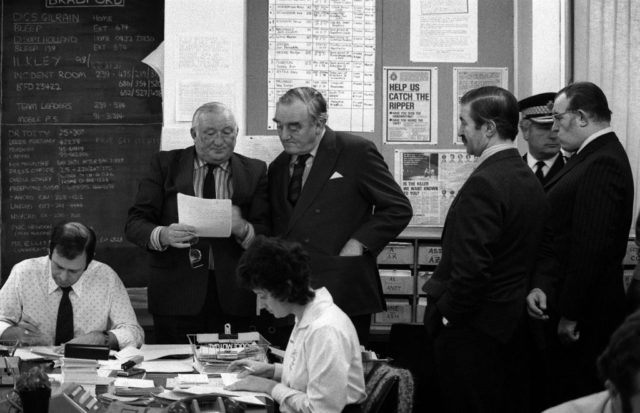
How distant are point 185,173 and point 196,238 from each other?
0.35m

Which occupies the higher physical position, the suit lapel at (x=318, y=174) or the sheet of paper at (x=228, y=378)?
the suit lapel at (x=318, y=174)

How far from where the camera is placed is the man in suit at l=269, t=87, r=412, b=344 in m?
3.80

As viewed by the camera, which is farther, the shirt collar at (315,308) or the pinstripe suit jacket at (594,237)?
the pinstripe suit jacket at (594,237)

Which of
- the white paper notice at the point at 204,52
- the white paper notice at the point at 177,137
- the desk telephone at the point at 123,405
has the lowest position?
the desk telephone at the point at 123,405

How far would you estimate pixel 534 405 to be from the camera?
3744mm

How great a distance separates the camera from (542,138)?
13.8ft

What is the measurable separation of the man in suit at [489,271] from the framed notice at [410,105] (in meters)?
1.72

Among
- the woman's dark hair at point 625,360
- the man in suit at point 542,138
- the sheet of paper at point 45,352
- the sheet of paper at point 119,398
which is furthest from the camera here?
the man in suit at point 542,138

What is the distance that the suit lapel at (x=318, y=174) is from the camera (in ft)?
12.7

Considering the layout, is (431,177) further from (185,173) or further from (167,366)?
(167,366)

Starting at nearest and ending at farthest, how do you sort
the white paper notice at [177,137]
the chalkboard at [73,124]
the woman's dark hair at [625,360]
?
1. the woman's dark hair at [625,360]
2. the white paper notice at [177,137]
3. the chalkboard at [73,124]

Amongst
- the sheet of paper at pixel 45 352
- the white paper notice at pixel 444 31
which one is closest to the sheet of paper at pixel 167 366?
the sheet of paper at pixel 45 352

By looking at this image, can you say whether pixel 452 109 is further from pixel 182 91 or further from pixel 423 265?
pixel 182 91

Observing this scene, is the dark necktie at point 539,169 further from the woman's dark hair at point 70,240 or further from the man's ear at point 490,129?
the woman's dark hair at point 70,240
